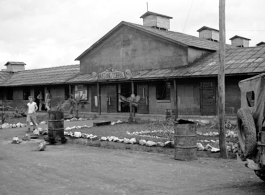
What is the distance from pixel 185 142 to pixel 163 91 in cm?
1179

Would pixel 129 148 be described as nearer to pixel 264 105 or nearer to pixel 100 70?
pixel 264 105

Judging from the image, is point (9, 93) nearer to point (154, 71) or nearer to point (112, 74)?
point (112, 74)

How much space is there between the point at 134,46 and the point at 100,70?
376 cm

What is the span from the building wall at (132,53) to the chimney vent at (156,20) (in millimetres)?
3521

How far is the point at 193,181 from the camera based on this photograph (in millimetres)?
7449

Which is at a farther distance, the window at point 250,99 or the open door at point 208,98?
the open door at point 208,98

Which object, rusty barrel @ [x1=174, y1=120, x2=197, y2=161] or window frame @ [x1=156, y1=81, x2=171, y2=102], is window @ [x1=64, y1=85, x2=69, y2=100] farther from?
rusty barrel @ [x1=174, y1=120, x2=197, y2=161]

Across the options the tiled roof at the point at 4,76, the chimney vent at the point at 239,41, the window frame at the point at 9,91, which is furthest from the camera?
the tiled roof at the point at 4,76

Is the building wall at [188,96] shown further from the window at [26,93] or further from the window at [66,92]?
the window at [26,93]

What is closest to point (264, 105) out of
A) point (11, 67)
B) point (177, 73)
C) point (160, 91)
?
point (177, 73)

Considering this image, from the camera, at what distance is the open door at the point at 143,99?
2266 centimetres

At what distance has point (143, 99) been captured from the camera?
22844 mm

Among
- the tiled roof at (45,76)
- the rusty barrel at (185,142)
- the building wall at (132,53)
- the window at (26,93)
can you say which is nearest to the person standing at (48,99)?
the tiled roof at (45,76)

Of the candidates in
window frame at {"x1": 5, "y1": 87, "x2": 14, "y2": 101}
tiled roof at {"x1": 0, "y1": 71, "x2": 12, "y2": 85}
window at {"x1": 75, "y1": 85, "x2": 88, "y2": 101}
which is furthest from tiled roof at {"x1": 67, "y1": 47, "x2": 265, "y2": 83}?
tiled roof at {"x1": 0, "y1": 71, "x2": 12, "y2": 85}
